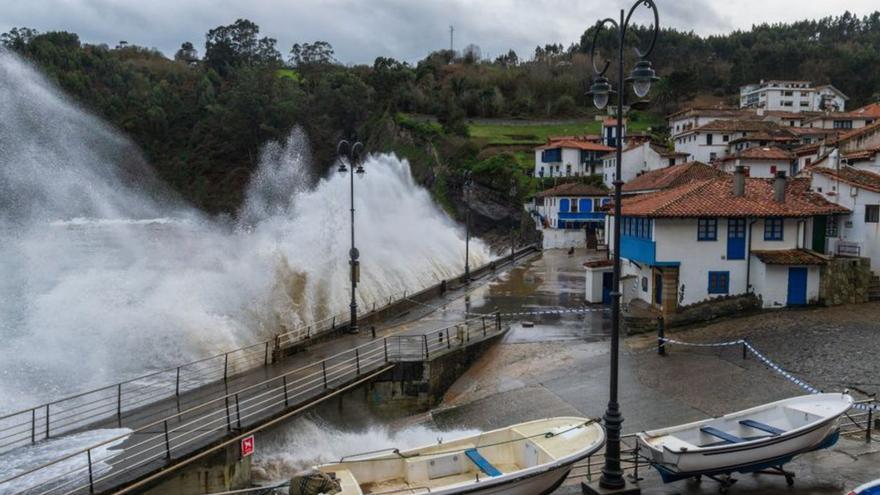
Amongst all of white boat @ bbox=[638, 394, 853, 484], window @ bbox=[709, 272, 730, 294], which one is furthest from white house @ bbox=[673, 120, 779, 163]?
white boat @ bbox=[638, 394, 853, 484]

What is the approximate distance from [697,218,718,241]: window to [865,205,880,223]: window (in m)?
7.46

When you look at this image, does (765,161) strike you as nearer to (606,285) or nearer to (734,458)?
(606,285)

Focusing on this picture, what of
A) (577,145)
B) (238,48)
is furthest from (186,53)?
(577,145)

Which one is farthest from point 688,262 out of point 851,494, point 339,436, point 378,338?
point 851,494

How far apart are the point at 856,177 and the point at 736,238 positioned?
7.72m

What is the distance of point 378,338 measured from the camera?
1892 cm

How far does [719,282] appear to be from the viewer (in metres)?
22.8

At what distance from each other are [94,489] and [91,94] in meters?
120

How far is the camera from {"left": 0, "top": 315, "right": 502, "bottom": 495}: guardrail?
9273 millimetres

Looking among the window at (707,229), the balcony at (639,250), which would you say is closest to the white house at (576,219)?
the balcony at (639,250)

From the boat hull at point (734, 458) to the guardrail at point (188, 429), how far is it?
23.1ft

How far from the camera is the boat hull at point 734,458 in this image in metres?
8.84

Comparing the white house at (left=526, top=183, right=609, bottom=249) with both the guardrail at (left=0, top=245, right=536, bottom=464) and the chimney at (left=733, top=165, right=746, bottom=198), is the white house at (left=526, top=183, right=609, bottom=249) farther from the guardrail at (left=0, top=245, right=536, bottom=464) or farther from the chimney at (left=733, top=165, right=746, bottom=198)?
the guardrail at (left=0, top=245, right=536, bottom=464)

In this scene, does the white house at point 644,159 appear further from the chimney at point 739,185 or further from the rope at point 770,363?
the rope at point 770,363
